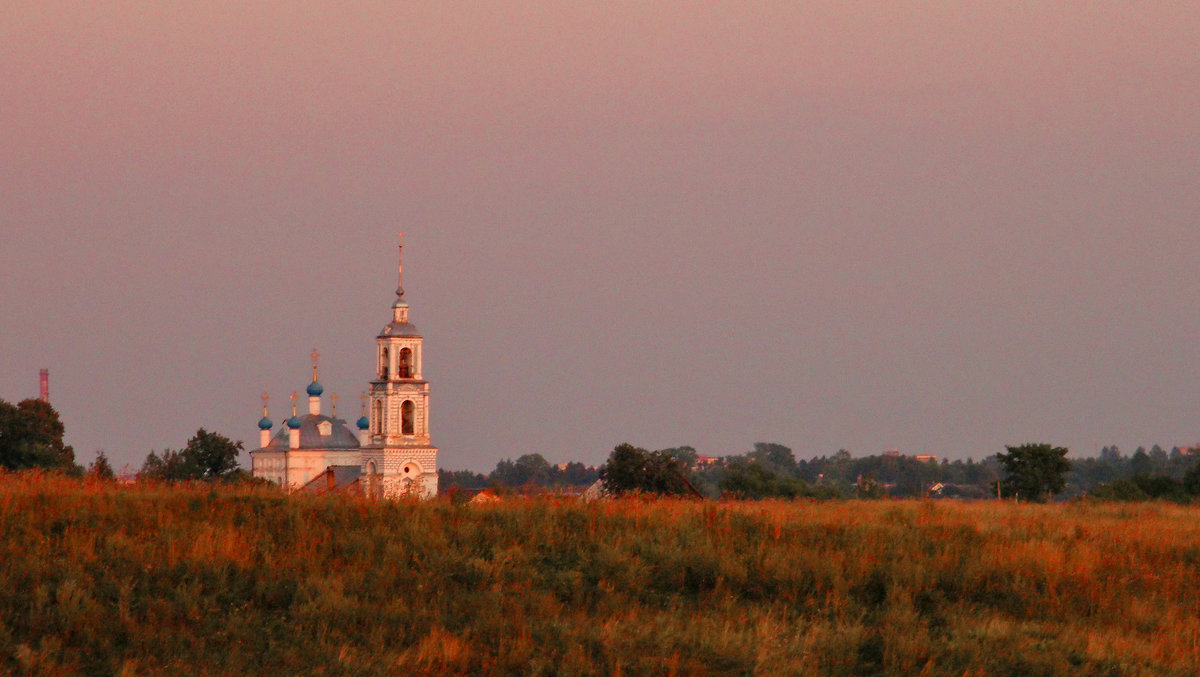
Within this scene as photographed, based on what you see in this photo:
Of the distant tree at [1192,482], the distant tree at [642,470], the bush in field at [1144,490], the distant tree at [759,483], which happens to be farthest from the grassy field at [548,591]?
the distant tree at [759,483]

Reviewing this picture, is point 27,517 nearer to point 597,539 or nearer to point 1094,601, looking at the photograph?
point 597,539

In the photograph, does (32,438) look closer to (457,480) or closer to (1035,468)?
(457,480)

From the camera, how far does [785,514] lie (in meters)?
19.0

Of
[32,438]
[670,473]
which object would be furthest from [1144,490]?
[32,438]

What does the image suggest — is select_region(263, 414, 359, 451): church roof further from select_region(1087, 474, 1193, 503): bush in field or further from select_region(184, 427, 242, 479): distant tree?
select_region(1087, 474, 1193, 503): bush in field

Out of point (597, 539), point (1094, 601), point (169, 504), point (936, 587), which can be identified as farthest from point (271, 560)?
point (1094, 601)

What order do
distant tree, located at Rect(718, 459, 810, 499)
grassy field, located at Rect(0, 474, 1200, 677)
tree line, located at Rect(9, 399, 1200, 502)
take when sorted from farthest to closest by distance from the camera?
distant tree, located at Rect(718, 459, 810, 499)
tree line, located at Rect(9, 399, 1200, 502)
grassy field, located at Rect(0, 474, 1200, 677)

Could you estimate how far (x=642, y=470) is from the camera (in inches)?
2670

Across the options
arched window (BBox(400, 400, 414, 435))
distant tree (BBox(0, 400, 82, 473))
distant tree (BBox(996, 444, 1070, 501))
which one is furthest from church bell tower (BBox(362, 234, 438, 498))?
distant tree (BBox(996, 444, 1070, 501))

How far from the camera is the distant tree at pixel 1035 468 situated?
52391mm

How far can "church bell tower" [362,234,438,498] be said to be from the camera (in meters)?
104

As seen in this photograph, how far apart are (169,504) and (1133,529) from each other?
524 inches

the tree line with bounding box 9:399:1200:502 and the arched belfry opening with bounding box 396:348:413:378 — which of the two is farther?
the arched belfry opening with bounding box 396:348:413:378

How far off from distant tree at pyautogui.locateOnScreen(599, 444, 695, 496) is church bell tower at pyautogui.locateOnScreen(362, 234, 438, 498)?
34474mm
